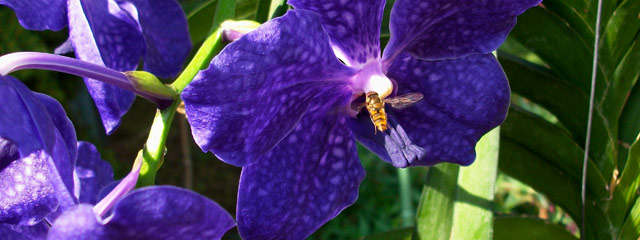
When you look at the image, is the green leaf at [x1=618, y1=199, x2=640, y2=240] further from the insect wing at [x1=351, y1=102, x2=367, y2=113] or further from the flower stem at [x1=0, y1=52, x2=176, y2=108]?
the flower stem at [x1=0, y1=52, x2=176, y2=108]

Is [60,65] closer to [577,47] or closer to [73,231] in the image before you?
[73,231]

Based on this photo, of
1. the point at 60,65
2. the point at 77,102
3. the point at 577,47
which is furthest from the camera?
the point at 77,102

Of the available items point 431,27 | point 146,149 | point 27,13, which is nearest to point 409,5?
point 431,27

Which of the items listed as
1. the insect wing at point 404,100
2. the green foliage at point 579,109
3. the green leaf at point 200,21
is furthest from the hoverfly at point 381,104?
the green leaf at point 200,21

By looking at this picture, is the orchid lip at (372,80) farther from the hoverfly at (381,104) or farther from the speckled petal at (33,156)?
the speckled petal at (33,156)

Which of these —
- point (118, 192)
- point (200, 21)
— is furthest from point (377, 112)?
point (200, 21)

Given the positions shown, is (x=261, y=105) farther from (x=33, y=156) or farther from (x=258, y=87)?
(x=33, y=156)
